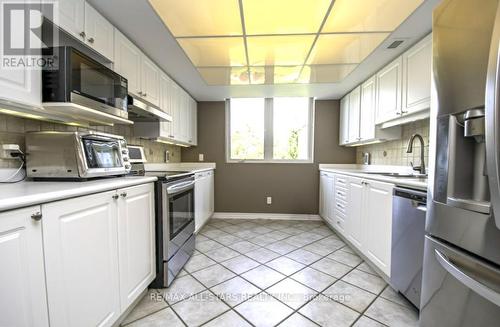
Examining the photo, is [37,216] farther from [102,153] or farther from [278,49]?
[278,49]

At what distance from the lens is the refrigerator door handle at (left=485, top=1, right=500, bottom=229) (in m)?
0.58

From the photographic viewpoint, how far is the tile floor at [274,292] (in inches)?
54.5

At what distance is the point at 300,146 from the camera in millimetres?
3957

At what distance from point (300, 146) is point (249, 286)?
9.04 feet

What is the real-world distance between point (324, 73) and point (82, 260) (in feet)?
9.44

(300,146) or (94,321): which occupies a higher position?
(300,146)

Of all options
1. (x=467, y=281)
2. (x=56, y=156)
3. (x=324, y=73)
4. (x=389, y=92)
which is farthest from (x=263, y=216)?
(x=467, y=281)

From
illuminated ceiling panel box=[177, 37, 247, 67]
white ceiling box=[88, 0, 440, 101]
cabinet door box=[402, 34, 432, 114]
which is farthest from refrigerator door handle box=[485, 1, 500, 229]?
illuminated ceiling panel box=[177, 37, 247, 67]

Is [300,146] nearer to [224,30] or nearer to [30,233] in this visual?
[224,30]

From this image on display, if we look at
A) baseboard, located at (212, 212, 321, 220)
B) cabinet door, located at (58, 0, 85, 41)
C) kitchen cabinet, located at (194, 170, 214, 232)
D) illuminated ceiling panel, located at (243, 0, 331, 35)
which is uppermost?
illuminated ceiling panel, located at (243, 0, 331, 35)

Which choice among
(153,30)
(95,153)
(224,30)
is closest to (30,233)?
(95,153)

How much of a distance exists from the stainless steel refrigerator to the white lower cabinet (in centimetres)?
85

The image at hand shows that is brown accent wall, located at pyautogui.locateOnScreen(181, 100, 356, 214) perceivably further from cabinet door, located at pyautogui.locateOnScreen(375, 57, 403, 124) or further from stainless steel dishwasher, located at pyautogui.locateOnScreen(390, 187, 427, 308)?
stainless steel dishwasher, located at pyautogui.locateOnScreen(390, 187, 427, 308)

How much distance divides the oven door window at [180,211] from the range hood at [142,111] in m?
0.82
